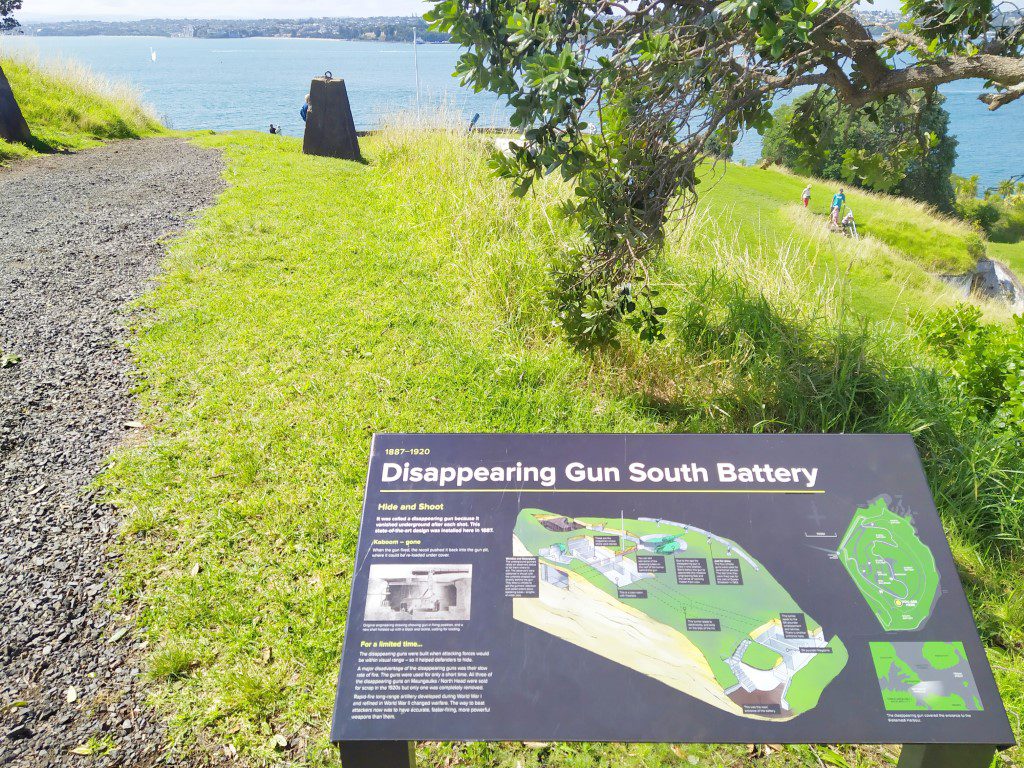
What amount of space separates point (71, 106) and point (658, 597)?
58.1 ft

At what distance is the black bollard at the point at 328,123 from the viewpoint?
572 inches

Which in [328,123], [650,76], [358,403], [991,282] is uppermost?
[650,76]

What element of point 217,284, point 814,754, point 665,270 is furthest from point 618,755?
point 217,284

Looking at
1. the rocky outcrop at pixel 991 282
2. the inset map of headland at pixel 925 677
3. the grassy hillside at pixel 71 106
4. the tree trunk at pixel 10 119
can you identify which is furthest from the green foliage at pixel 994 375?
the rocky outcrop at pixel 991 282

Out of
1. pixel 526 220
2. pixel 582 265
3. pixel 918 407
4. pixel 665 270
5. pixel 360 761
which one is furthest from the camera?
pixel 526 220

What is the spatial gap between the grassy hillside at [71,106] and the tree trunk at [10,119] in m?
0.26

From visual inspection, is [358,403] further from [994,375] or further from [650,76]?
[994,375]

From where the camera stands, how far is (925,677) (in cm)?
180

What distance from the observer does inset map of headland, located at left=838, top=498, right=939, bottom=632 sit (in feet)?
6.21

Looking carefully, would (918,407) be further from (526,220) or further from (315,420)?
(526,220)

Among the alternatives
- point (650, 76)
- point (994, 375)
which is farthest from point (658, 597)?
point (994, 375)

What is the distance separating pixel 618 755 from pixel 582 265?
2.73 metres

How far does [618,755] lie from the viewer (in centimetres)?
253

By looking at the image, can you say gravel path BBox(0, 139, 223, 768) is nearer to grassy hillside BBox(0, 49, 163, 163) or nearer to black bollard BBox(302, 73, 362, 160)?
black bollard BBox(302, 73, 362, 160)
